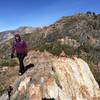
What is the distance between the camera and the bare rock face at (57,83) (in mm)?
16766

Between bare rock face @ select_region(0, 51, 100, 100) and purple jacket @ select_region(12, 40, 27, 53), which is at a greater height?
purple jacket @ select_region(12, 40, 27, 53)

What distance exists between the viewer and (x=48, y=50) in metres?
32.4

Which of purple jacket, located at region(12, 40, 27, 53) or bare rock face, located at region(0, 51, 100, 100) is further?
purple jacket, located at region(12, 40, 27, 53)

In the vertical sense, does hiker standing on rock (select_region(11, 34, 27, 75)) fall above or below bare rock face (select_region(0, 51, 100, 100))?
above

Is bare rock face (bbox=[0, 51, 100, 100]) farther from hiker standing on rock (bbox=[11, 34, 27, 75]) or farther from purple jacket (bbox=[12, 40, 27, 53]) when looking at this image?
purple jacket (bbox=[12, 40, 27, 53])

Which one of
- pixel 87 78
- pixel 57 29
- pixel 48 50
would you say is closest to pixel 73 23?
pixel 57 29

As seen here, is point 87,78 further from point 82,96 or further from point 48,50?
point 48,50

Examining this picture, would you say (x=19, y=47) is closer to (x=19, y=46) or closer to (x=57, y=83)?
(x=19, y=46)

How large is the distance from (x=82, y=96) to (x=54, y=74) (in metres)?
2.23

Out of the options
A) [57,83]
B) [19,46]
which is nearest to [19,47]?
[19,46]

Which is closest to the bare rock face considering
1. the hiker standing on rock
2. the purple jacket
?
the hiker standing on rock

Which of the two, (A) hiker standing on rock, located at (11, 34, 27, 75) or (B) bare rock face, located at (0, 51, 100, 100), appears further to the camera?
(A) hiker standing on rock, located at (11, 34, 27, 75)

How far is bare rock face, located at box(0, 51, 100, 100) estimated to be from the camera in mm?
16766

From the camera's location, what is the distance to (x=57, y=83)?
17.3 m
